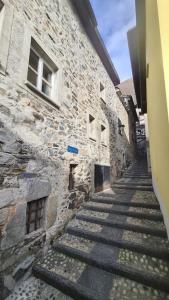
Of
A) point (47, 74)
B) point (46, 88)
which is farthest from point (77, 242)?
point (47, 74)

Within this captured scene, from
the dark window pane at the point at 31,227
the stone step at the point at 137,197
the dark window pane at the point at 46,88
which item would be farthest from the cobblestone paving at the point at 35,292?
the dark window pane at the point at 46,88

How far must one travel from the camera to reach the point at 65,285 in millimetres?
2000

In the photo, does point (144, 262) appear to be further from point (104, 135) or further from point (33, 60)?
point (104, 135)

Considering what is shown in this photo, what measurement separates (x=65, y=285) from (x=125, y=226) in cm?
148

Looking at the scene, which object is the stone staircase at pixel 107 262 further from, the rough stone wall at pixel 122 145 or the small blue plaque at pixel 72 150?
the rough stone wall at pixel 122 145

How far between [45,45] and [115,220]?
12.8ft

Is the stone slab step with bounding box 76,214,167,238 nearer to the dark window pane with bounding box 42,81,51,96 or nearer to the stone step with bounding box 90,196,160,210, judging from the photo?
the stone step with bounding box 90,196,160,210

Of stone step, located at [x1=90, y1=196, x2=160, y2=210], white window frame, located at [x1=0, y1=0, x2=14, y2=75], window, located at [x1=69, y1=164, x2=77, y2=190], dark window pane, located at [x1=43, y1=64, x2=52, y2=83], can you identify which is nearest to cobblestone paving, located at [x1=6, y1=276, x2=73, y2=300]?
window, located at [x1=69, y1=164, x2=77, y2=190]

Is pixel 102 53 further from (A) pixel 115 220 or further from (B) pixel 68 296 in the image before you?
(B) pixel 68 296

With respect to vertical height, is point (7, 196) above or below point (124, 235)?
above

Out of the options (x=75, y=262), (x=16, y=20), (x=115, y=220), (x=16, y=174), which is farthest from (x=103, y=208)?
(x=16, y=20)

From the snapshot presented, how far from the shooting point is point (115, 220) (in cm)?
319

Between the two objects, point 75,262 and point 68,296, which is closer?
point 68,296

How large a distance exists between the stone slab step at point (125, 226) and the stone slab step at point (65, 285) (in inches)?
52.6
